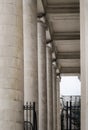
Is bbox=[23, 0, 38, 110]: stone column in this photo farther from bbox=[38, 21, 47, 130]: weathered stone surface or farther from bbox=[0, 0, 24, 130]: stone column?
bbox=[0, 0, 24, 130]: stone column

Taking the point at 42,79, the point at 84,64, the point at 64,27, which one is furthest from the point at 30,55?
the point at 64,27

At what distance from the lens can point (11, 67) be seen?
60.6 ft

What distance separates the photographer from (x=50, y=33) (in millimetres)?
48438

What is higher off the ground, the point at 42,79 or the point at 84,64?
the point at 42,79

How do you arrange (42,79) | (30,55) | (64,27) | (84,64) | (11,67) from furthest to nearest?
(64,27) → (42,79) → (30,55) → (11,67) → (84,64)

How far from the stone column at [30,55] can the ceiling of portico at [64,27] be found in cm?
674

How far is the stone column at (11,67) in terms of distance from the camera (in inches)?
715

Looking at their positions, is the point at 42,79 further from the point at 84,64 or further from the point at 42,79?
the point at 84,64

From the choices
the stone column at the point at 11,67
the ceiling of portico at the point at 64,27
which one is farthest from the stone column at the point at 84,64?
the ceiling of portico at the point at 64,27

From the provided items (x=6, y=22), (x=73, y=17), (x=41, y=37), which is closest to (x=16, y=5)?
(x=6, y=22)

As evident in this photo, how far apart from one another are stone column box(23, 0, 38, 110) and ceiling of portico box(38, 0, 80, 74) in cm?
674

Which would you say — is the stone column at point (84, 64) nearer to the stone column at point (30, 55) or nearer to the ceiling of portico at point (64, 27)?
the stone column at point (30, 55)

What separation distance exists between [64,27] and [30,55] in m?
18.6

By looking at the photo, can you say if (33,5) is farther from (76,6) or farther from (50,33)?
(50,33)
